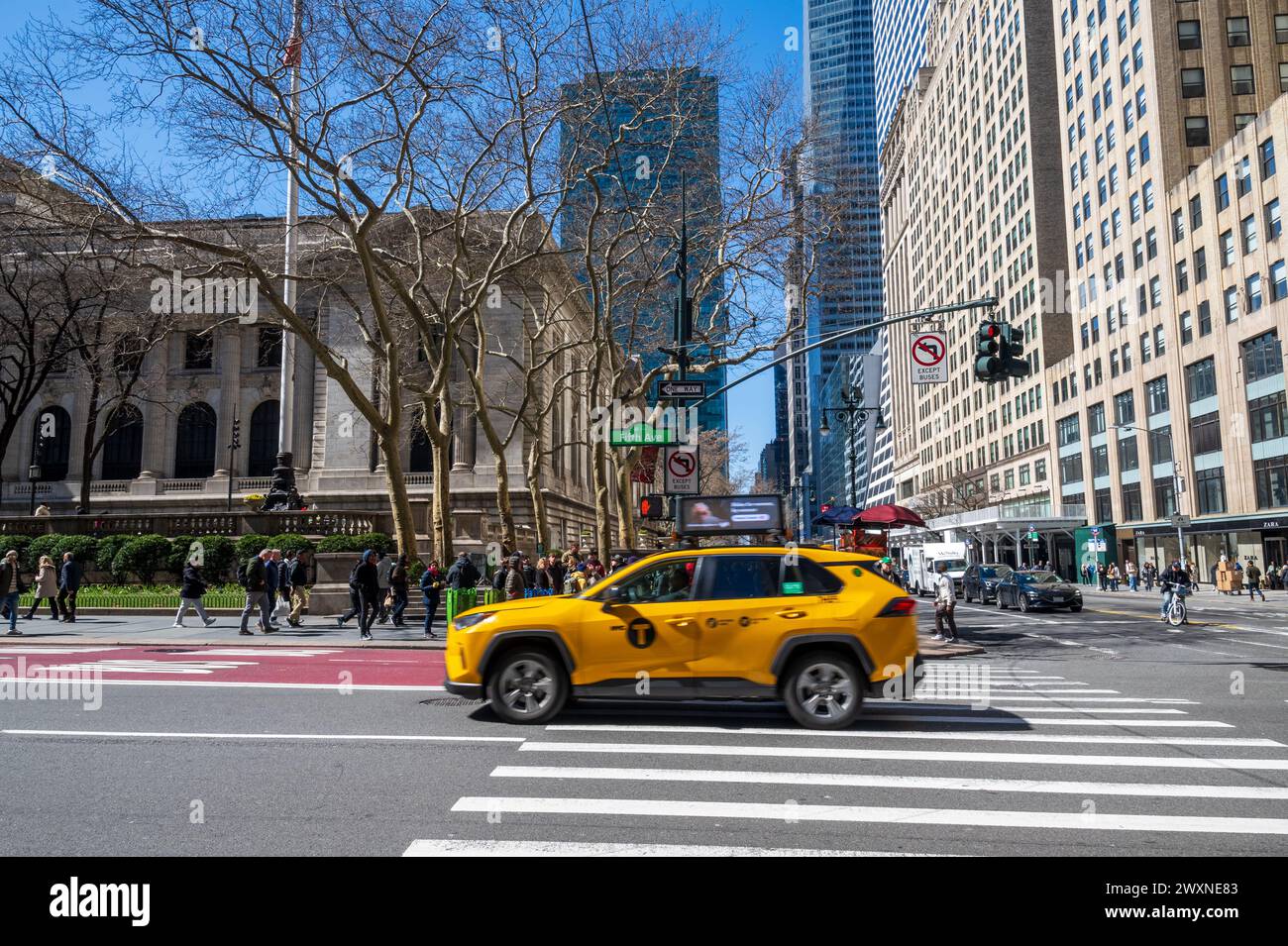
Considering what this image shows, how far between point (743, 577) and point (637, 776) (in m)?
2.65

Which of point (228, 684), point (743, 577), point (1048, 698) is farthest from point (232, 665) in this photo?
point (1048, 698)

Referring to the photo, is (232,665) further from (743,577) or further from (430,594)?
(743,577)

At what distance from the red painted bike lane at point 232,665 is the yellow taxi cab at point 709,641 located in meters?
3.53

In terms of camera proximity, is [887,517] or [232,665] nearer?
[232,665]

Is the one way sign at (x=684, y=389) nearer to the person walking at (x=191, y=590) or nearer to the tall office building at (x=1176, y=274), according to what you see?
the person walking at (x=191, y=590)

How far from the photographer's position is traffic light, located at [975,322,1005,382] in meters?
14.2

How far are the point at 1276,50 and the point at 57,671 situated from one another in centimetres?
6647

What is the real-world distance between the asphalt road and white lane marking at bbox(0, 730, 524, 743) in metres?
0.05

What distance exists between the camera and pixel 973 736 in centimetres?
826

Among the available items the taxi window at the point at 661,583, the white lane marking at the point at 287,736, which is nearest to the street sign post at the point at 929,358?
the taxi window at the point at 661,583

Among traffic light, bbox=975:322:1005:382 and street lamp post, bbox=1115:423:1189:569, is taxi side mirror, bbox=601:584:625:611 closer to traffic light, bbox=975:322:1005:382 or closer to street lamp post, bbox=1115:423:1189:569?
traffic light, bbox=975:322:1005:382

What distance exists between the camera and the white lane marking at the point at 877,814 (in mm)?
5379

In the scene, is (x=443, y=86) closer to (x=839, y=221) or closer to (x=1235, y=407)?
(x=839, y=221)
